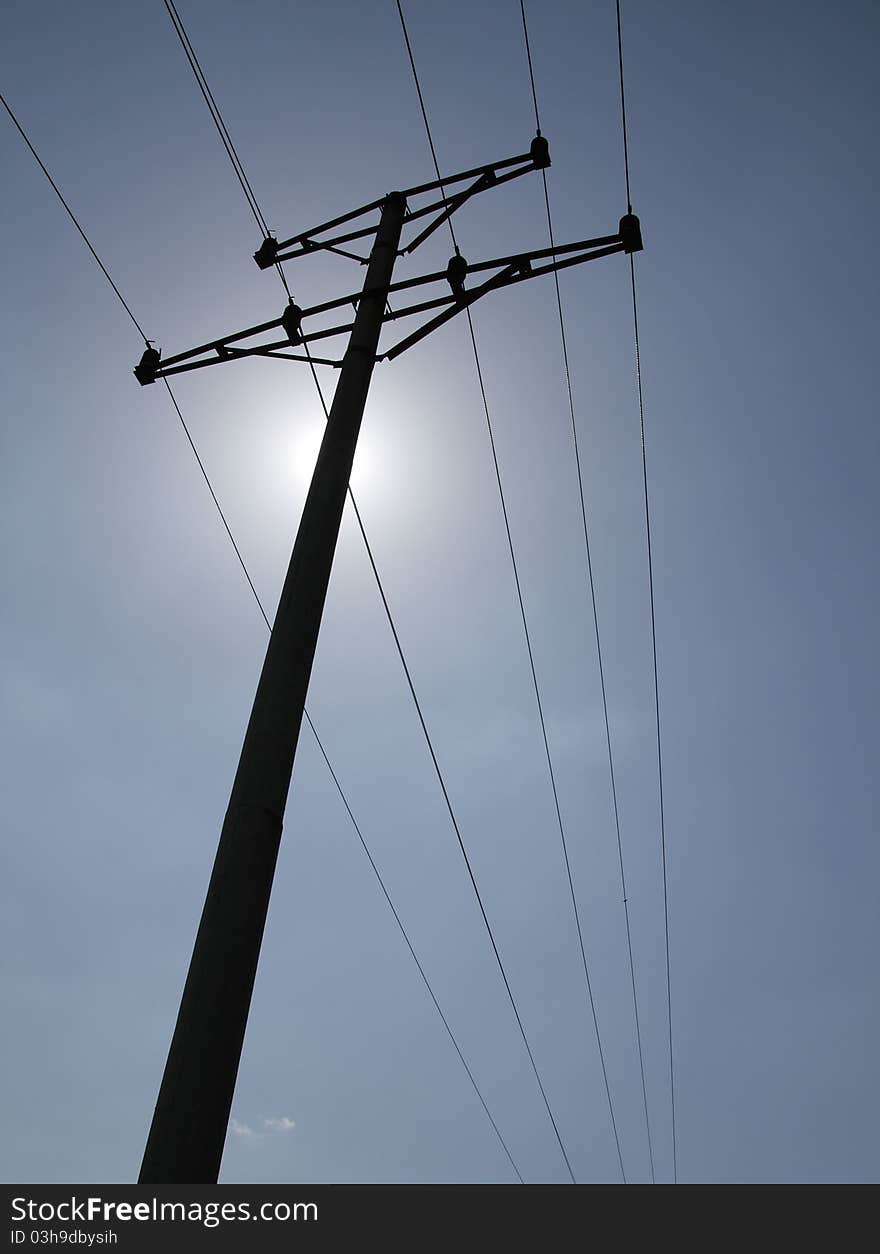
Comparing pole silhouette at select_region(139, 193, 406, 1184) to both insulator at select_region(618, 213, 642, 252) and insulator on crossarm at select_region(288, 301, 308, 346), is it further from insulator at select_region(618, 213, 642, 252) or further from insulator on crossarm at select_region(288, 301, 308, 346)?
insulator at select_region(618, 213, 642, 252)

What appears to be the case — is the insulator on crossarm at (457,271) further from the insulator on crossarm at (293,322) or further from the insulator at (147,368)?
the insulator at (147,368)

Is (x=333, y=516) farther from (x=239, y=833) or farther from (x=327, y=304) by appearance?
(x=327, y=304)

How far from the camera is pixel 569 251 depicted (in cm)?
675

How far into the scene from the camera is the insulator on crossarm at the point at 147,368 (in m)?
7.15

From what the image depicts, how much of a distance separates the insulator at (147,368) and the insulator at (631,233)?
13.4 ft

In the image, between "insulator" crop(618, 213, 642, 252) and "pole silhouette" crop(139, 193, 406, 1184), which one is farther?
"insulator" crop(618, 213, 642, 252)

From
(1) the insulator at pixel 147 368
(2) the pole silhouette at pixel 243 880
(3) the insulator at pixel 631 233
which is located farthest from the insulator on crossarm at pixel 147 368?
(3) the insulator at pixel 631 233

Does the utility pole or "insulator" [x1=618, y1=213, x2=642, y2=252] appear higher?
"insulator" [x1=618, y1=213, x2=642, y2=252]

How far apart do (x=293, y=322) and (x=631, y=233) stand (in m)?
2.89

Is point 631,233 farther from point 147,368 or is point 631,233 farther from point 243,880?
point 243,880

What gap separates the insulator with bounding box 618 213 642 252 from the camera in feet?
22.4

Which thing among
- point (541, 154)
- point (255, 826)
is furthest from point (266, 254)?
point (255, 826)

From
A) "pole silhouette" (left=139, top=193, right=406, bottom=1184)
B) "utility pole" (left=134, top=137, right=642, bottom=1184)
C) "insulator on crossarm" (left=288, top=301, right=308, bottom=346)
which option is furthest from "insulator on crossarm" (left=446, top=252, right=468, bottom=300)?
"pole silhouette" (left=139, top=193, right=406, bottom=1184)
